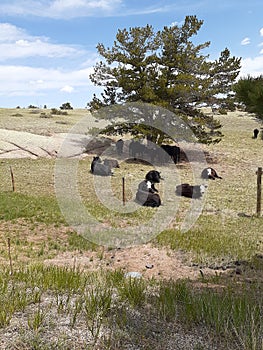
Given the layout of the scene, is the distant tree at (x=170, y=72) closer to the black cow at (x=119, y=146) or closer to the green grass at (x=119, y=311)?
the black cow at (x=119, y=146)

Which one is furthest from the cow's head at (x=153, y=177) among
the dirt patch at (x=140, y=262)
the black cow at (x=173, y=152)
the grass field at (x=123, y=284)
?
the dirt patch at (x=140, y=262)

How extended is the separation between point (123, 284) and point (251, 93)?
3154 millimetres

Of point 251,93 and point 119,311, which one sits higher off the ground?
point 251,93

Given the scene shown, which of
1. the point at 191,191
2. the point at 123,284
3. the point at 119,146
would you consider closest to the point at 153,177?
the point at 191,191

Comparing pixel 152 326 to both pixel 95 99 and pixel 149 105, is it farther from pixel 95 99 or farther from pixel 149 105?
pixel 95 99

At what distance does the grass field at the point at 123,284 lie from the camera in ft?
12.3

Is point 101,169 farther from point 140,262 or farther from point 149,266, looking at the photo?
point 149,266

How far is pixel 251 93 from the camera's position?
177 inches

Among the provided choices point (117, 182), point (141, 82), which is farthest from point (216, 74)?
point (117, 182)

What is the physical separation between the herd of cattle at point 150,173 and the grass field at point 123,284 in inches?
28.9

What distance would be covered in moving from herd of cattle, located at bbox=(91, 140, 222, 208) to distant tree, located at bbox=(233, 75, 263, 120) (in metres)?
7.59

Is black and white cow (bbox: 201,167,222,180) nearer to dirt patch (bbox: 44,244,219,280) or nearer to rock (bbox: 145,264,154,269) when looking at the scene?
dirt patch (bbox: 44,244,219,280)

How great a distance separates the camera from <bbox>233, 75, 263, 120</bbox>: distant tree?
4438 millimetres

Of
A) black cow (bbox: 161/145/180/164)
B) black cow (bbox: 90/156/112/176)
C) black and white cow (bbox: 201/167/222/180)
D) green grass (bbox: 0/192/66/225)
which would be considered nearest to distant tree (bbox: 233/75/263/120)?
green grass (bbox: 0/192/66/225)
